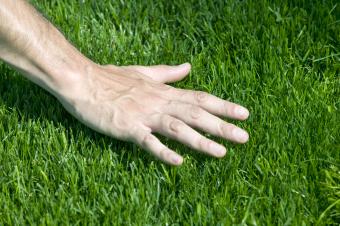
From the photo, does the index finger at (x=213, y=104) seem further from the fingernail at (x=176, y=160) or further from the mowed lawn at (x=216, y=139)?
the fingernail at (x=176, y=160)

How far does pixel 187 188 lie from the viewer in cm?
276

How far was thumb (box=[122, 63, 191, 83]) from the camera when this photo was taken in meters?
3.27

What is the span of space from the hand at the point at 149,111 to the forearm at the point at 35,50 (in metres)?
0.06

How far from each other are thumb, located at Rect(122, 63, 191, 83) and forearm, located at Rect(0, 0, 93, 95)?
29 cm

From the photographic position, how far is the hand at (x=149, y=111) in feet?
9.43

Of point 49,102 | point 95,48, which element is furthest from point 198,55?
point 49,102

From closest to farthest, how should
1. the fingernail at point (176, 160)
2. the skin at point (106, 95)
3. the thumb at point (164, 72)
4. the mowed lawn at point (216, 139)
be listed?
the mowed lawn at point (216, 139)
the fingernail at point (176, 160)
the skin at point (106, 95)
the thumb at point (164, 72)

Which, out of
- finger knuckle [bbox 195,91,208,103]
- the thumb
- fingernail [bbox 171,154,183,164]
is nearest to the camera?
fingernail [bbox 171,154,183,164]

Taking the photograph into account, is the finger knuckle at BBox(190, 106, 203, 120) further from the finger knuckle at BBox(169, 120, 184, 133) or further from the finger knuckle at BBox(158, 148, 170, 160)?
the finger knuckle at BBox(158, 148, 170, 160)

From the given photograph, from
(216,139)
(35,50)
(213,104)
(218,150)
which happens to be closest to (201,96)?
(213,104)

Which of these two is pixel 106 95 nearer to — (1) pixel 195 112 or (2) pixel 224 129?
(1) pixel 195 112

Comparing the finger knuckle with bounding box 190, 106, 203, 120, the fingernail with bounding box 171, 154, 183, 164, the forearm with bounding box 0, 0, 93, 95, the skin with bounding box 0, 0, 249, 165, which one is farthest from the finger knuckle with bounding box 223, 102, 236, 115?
the forearm with bounding box 0, 0, 93, 95

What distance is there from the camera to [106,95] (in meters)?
3.01

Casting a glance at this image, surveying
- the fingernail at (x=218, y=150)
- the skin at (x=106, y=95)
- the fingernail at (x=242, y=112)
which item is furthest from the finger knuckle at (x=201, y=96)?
the fingernail at (x=218, y=150)
